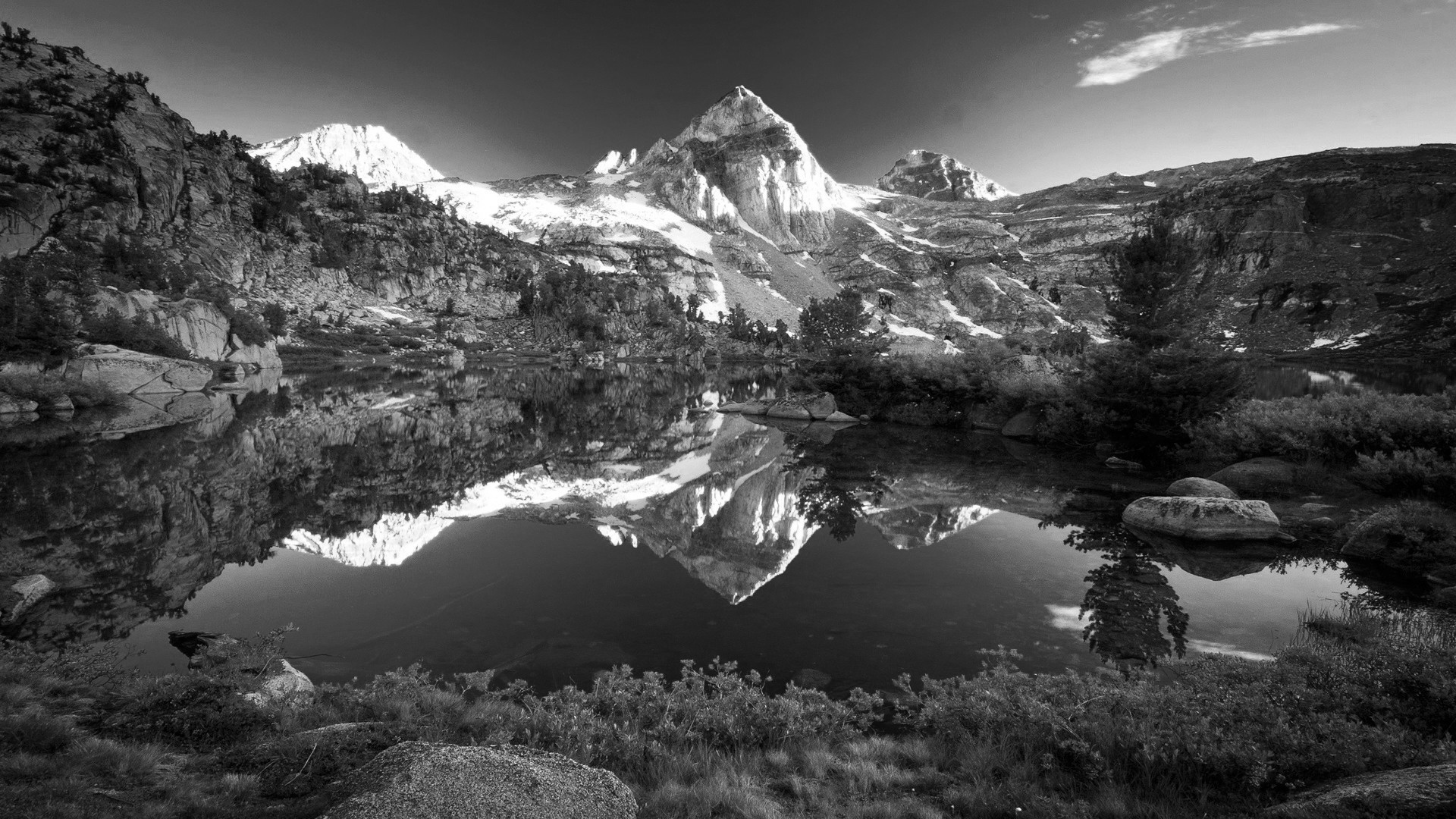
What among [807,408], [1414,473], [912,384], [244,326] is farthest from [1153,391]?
[244,326]

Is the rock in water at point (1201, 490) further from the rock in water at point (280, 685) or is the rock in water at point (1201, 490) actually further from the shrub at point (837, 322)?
the shrub at point (837, 322)

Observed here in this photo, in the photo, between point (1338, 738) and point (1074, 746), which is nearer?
point (1338, 738)

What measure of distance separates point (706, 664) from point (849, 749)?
3090mm

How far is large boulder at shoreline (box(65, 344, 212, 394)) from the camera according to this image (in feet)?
137

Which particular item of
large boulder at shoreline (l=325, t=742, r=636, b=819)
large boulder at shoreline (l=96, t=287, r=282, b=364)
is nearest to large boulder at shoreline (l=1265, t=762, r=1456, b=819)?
large boulder at shoreline (l=325, t=742, r=636, b=819)

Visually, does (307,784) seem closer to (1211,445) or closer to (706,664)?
(706,664)

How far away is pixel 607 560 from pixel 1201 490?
51.2ft

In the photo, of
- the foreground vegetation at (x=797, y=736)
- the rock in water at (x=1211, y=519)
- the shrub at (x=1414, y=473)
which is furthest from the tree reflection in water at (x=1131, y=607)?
the shrub at (x=1414, y=473)

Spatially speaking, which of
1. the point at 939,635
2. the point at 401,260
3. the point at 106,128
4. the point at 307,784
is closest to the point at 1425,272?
the point at 939,635

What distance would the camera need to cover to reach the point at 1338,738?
4.73 meters

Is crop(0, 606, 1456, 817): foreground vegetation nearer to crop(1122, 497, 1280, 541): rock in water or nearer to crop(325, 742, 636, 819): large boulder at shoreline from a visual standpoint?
crop(325, 742, 636, 819): large boulder at shoreline

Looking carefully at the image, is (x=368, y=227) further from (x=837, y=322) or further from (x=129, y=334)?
(x=837, y=322)

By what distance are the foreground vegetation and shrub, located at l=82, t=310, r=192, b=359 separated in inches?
2417

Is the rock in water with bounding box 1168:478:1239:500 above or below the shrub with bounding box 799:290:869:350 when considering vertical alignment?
below
